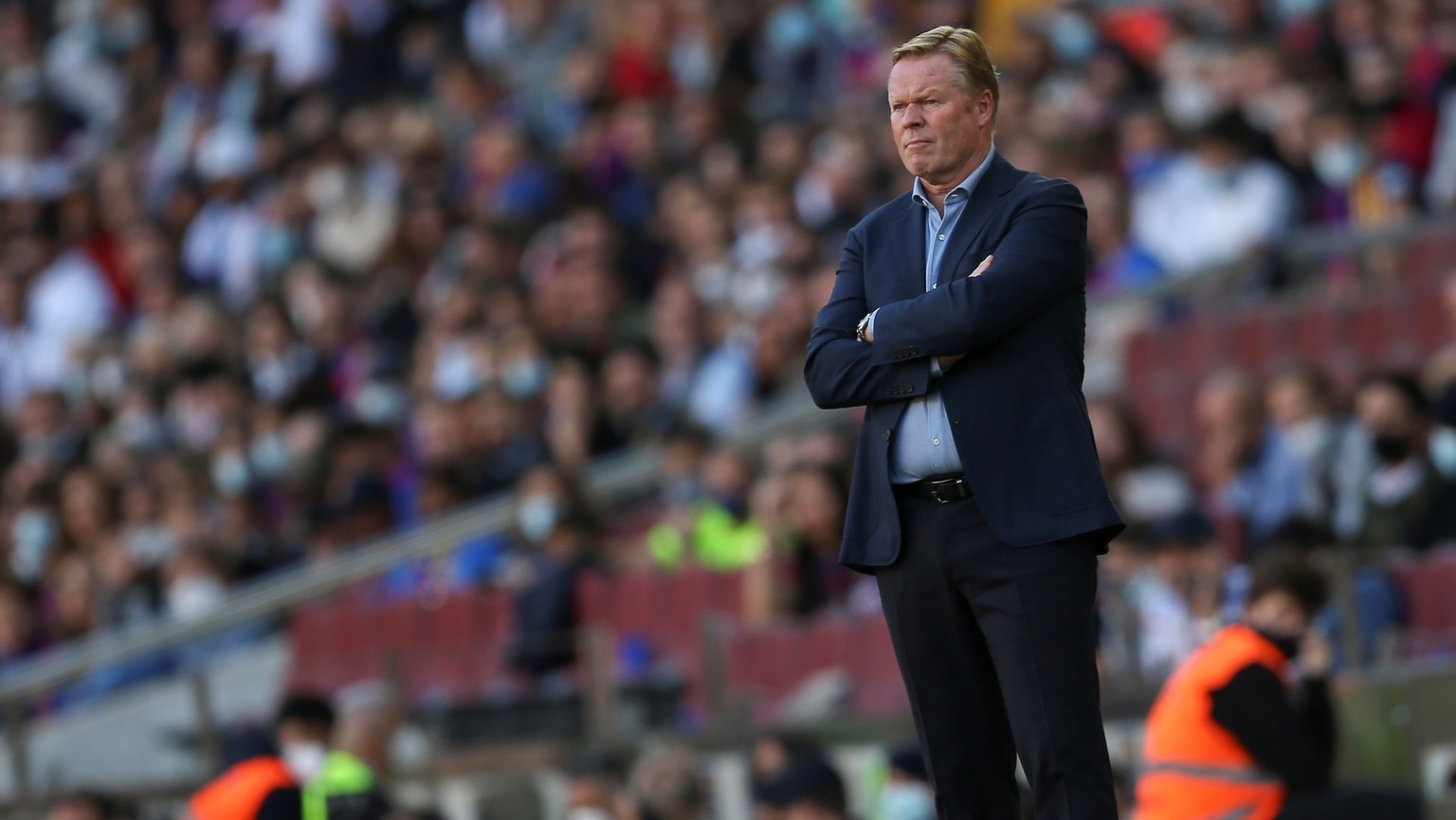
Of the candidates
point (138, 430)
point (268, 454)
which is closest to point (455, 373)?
point (268, 454)

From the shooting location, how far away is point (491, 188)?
47.6ft

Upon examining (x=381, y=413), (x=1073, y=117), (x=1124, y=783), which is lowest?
(x=1124, y=783)

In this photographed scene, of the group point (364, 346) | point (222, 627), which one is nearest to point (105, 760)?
point (222, 627)

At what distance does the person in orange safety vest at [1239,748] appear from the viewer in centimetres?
510

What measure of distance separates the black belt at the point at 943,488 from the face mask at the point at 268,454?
32.0ft

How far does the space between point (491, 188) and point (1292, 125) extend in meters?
5.84

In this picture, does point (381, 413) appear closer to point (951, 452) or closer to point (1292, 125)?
point (1292, 125)

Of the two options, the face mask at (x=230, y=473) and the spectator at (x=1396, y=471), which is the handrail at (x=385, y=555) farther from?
the spectator at (x=1396, y=471)

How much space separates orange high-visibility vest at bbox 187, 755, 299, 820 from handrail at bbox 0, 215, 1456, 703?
4.03 meters

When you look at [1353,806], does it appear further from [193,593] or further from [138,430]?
[138,430]

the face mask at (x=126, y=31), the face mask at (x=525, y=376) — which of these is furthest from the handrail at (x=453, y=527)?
the face mask at (x=126, y=31)

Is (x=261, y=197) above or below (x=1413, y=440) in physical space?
above

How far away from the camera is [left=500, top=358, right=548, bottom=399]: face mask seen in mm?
11891

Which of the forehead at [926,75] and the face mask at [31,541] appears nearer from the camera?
the forehead at [926,75]
